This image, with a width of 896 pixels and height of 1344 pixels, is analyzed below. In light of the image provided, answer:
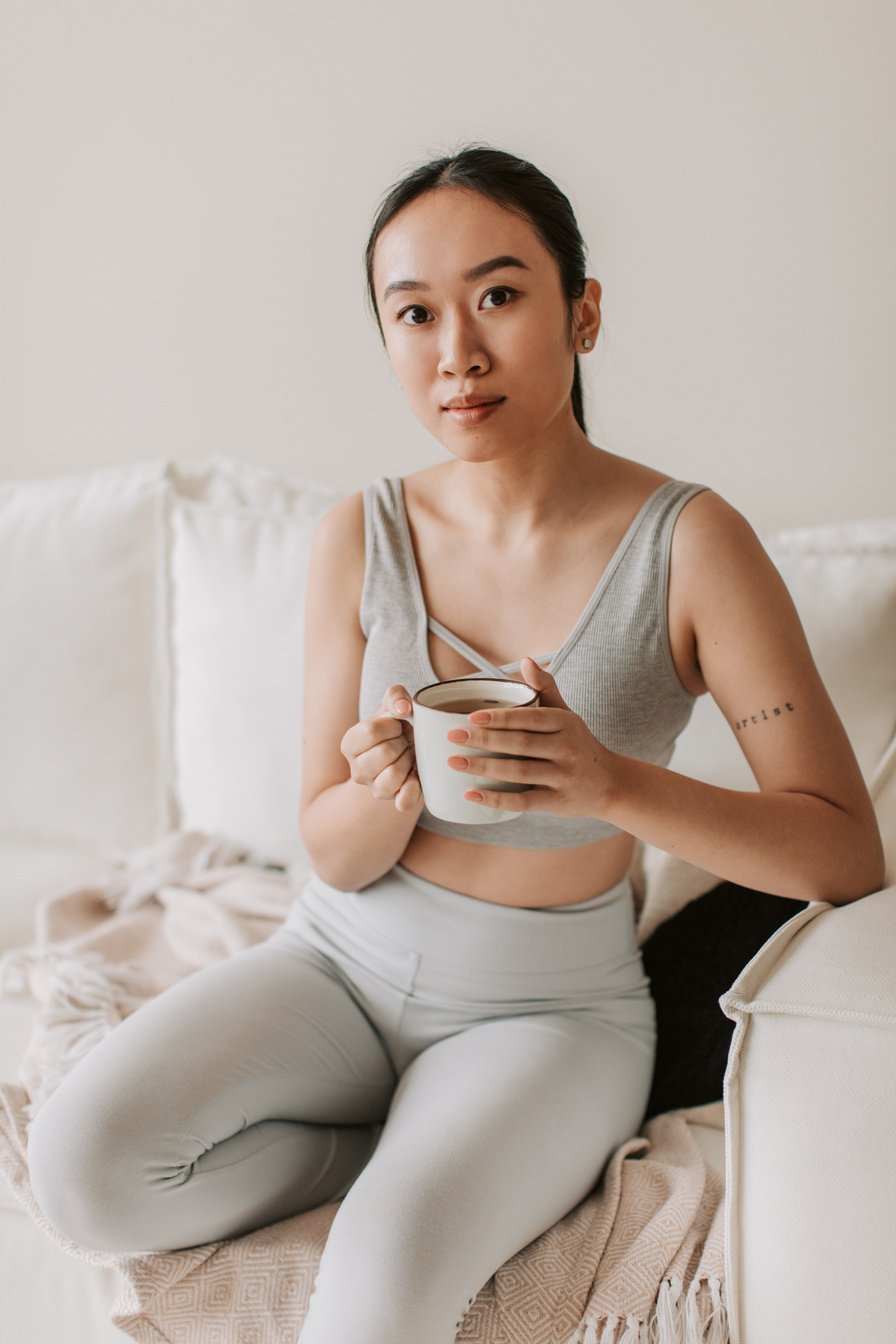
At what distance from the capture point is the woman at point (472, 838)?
96 centimetres

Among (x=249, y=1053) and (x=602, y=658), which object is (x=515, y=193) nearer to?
(x=602, y=658)

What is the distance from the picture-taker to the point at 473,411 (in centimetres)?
106

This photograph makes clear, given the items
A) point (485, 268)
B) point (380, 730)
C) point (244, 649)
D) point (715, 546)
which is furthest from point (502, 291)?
point (244, 649)

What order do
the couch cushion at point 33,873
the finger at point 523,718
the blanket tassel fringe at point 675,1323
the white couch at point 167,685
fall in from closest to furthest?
the finger at point 523,718, the blanket tassel fringe at point 675,1323, the white couch at point 167,685, the couch cushion at point 33,873

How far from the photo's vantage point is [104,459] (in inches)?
80.7

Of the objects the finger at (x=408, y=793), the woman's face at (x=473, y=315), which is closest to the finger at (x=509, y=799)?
the finger at (x=408, y=793)

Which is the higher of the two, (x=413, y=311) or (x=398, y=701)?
(x=413, y=311)

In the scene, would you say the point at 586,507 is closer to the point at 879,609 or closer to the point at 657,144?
the point at 879,609

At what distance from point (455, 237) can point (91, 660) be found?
93cm

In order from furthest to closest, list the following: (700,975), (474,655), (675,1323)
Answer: (700,975) → (474,655) → (675,1323)

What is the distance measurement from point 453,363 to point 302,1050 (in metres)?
0.66

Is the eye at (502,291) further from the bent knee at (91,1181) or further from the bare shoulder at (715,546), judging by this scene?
the bent knee at (91,1181)

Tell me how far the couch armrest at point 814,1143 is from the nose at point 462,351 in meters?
0.56

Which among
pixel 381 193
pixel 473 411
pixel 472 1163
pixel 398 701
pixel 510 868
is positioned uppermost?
pixel 381 193
